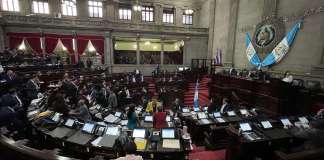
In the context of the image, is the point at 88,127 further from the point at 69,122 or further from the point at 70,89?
the point at 70,89

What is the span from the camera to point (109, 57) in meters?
14.8

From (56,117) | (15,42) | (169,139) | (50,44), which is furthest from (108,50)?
(169,139)

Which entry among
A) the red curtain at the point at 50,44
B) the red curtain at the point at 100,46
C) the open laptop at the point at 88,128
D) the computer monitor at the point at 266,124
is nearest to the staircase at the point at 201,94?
the computer monitor at the point at 266,124

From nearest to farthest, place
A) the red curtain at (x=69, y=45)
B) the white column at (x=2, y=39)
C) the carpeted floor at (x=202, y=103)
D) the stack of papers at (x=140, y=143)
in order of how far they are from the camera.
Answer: the stack of papers at (x=140, y=143), the carpeted floor at (x=202, y=103), the white column at (x=2, y=39), the red curtain at (x=69, y=45)

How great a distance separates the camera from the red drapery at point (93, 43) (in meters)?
13.7

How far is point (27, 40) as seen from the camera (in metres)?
12.3

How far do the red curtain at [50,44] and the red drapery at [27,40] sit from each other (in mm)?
447

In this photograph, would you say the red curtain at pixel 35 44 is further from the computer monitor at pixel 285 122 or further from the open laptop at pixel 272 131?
the computer monitor at pixel 285 122

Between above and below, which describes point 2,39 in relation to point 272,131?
above

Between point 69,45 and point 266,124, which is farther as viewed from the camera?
point 69,45

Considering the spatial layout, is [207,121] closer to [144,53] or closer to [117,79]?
[117,79]

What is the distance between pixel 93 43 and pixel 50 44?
3.08 meters

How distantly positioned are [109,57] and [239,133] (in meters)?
13.0

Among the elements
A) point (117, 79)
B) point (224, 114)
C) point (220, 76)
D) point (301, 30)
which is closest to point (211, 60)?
point (220, 76)
